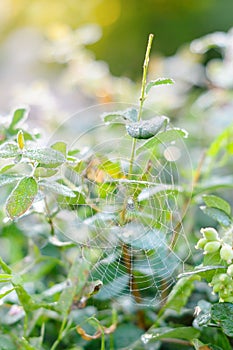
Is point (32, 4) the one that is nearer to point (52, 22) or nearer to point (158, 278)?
point (52, 22)

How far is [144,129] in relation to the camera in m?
0.46

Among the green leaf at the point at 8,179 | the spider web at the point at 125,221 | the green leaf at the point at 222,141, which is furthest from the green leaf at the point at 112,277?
the green leaf at the point at 222,141

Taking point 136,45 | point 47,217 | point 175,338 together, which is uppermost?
point 136,45

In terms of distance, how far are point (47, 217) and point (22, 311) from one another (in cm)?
9

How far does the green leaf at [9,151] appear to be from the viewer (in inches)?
18.7

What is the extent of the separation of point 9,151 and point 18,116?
0.47 ft

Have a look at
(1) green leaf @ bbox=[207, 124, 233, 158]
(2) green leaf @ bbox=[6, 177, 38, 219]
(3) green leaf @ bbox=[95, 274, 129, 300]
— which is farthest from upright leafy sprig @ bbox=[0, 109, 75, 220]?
(1) green leaf @ bbox=[207, 124, 233, 158]

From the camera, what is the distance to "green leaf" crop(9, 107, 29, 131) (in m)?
0.61

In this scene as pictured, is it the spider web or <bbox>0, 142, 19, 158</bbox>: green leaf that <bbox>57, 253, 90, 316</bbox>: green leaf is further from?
<bbox>0, 142, 19, 158</bbox>: green leaf

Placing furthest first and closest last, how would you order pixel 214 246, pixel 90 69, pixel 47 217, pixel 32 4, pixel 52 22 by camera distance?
1. pixel 32 4
2. pixel 52 22
3. pixel 90 69
4. pixel 47 217
5. pixel 214 246

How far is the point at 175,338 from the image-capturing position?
0.58m

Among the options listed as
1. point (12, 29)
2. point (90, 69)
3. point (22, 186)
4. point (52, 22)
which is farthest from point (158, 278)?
point (12, 29)

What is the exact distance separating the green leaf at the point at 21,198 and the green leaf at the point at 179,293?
0.15 m

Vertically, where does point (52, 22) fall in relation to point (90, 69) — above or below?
above
